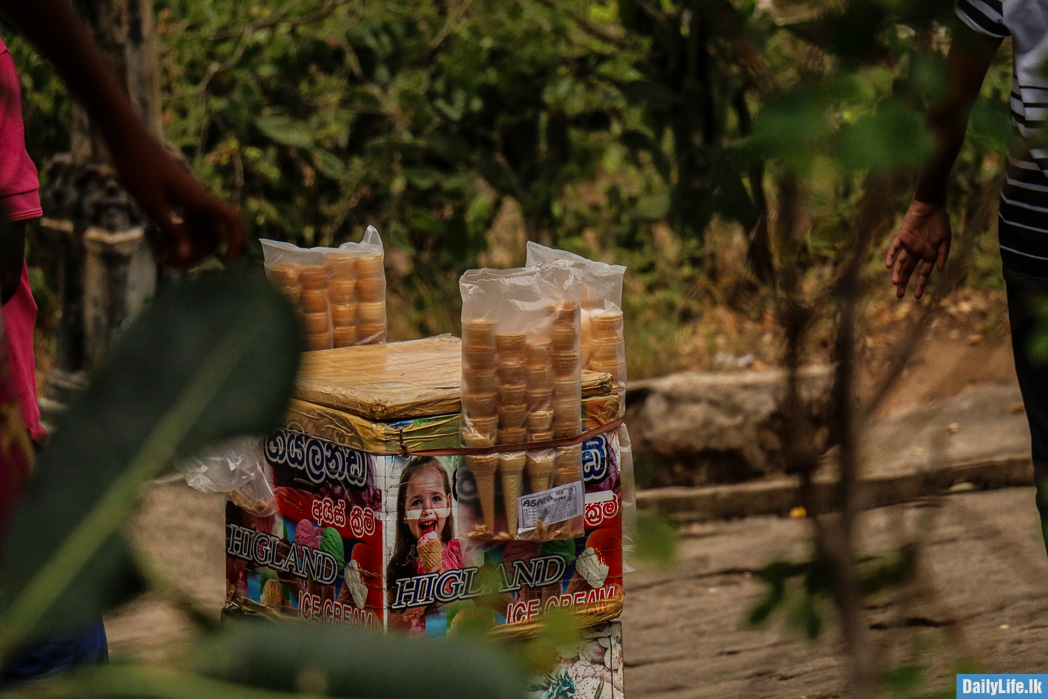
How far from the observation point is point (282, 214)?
5.14m

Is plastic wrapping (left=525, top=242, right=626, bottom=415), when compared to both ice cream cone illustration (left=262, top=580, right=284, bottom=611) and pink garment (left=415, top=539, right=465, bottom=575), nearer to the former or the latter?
pink garment (left=415, top=539, right=465, bottom=575)

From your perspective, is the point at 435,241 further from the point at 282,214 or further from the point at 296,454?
the point at 296,454

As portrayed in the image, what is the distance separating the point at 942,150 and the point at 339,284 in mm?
2050

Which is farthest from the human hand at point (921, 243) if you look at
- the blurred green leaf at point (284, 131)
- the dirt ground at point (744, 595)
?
the blurred green leaf at point (284, 131)

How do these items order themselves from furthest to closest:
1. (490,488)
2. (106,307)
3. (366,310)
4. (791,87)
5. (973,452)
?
(973,452), (106,307), (366,310), (490,488), (791,87)

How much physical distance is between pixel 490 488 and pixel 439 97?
325 cm

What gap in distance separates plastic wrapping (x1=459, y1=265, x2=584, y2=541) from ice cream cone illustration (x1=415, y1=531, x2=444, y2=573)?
8 cm

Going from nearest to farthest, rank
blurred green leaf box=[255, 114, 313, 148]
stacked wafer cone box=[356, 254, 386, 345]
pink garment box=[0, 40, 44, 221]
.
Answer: pink garment box=[0, 40, 44, 221] → stacked wafer cone box=[356, 254, 386, 345] → blurred green leaf box=[255, 114, 313, 148]

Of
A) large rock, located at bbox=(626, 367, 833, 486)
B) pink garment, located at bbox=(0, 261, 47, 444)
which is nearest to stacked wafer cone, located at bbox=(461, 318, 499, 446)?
pink garment, located at bbox=(0, 261, 47, 444)

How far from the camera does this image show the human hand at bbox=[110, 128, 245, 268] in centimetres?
67

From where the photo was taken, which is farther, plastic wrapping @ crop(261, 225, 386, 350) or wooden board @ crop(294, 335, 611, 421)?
plastic wrapping @ crop(261, 225, 386, 350)

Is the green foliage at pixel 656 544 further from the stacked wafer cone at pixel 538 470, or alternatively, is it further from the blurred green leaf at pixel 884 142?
the stacked wafer cone at pixel 538 470

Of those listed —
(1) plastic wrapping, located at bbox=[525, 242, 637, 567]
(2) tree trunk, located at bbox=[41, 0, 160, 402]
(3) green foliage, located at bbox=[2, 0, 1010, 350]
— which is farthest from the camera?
(3) green foliage, located at bbox=[2, 0, 1010, 350]

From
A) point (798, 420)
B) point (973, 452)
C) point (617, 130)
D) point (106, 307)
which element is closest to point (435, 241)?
point (617, 130)
